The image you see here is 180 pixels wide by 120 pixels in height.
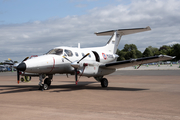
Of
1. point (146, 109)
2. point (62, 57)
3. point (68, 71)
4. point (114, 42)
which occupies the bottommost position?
point (146, 109)

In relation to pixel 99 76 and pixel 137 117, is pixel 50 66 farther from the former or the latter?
pixel 137 117

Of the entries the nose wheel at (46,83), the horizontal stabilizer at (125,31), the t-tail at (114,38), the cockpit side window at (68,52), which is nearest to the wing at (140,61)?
the cockpit side window at (68,52)

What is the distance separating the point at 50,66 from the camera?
499 inches

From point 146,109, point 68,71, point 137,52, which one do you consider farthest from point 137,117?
point 137,52

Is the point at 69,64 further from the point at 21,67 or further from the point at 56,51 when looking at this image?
the point at 21,67

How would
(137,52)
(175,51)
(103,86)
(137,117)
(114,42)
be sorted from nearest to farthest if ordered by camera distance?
(137,117) < (103,86) < (114,42) < (175,51) < (137,52)

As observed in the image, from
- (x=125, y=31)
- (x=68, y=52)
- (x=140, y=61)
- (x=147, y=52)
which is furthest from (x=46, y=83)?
(x=147, y=52)

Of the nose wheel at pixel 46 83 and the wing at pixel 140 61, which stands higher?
the wing at pixel 140 61

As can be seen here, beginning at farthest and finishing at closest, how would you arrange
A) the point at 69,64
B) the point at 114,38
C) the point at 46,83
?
the point at 114,38
the point at 46,83
the point at 69,64

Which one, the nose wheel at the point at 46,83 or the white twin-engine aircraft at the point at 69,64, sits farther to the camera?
the nose wheel at the point at 46,83

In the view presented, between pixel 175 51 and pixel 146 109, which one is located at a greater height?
pixel 175 51

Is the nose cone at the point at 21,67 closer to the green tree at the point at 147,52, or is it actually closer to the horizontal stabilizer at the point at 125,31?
the horizontal stabilizer at the point at 125,31

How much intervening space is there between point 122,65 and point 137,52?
402 feet

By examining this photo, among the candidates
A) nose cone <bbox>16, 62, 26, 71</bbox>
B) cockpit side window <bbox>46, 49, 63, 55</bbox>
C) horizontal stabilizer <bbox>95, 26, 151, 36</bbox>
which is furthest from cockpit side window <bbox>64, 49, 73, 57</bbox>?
horizontal stabilizer <bbox>95, 26, 151, 36</bbox>
